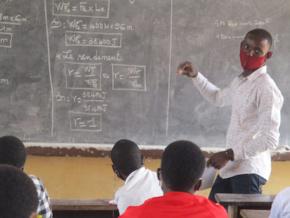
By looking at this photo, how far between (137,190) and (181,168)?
19.5 inches

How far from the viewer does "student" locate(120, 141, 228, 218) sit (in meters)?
1.59

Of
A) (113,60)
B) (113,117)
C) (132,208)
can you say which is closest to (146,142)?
(113,117)

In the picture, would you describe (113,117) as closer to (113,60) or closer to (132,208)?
(113,60)

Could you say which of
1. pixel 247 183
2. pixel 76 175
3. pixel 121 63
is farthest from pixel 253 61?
pixel 76 175

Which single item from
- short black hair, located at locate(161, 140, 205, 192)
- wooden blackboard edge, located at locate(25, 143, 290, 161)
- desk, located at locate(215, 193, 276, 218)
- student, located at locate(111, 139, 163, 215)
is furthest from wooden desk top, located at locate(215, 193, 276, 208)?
wooden blackboard edge, located at locate(25, 143, 290, 161)

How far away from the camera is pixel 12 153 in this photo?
2.23 metres

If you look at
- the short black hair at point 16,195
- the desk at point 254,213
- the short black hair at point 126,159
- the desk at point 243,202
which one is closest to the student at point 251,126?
the desk at point 243,202

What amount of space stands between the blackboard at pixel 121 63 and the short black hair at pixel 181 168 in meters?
2.06

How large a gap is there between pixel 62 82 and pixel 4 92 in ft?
1.68

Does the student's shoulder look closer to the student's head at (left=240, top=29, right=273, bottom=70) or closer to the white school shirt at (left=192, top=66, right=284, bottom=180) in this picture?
the white school shirt at (left=192, top=66, right=284, bottom=180)

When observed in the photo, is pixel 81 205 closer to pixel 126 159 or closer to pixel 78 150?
pixel 126 159

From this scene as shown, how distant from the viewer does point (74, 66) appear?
Result: 12.4 feet

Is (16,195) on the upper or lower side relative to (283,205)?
upper

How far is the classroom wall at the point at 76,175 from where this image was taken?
3.88 m
